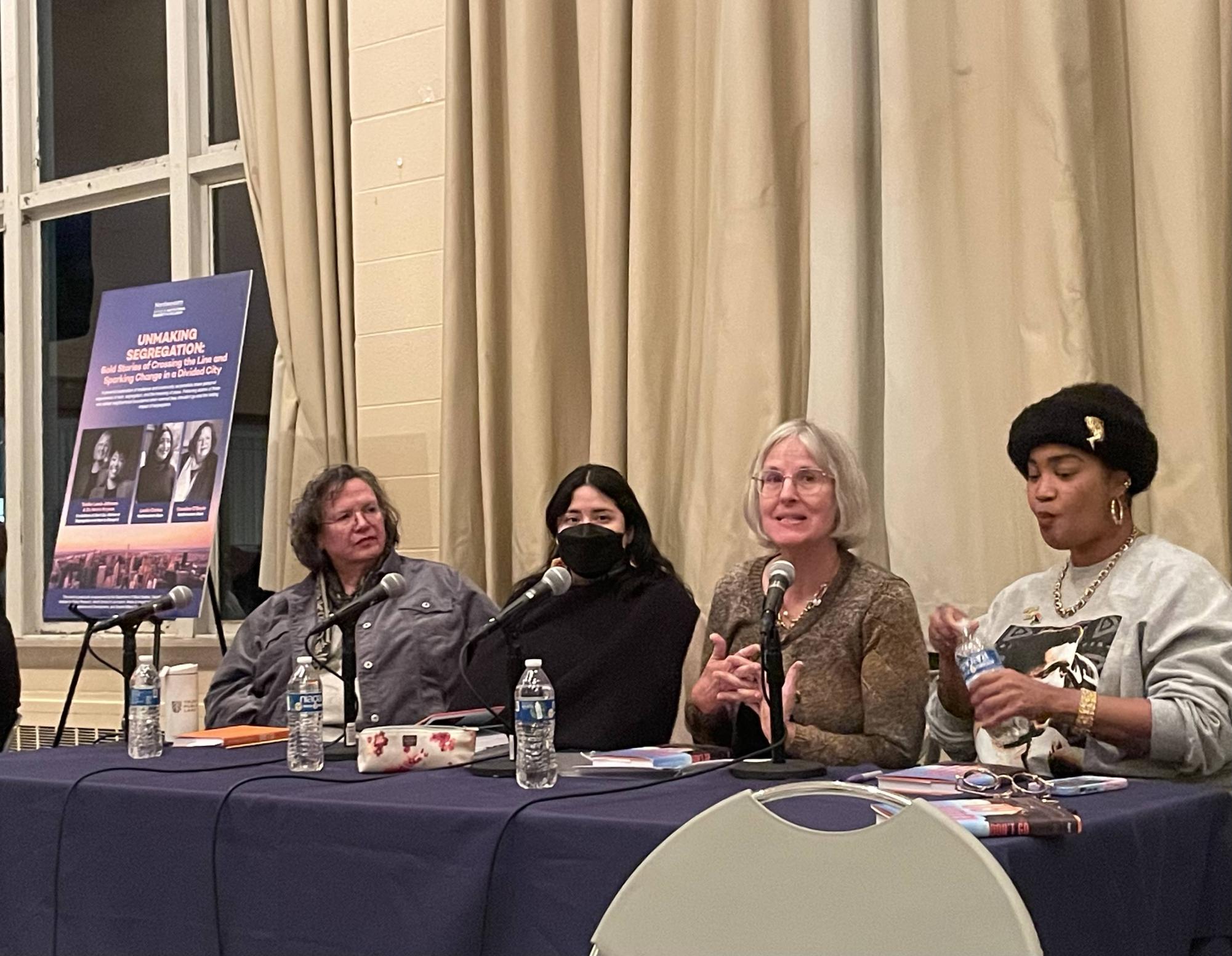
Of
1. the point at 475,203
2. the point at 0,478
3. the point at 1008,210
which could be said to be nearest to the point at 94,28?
the point at 0,478

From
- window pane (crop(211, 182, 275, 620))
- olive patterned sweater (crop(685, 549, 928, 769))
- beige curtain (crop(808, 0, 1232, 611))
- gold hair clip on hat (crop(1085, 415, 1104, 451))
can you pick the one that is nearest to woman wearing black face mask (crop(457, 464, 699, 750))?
olive patterned sweater (crop(685, 549, 928, 769))

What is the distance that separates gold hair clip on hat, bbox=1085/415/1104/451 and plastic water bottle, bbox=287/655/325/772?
4.63 feet

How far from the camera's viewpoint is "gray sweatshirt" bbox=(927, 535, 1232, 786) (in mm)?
2295

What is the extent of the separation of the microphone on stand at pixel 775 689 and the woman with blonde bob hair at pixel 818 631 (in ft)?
0.40

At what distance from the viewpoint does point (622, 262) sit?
12.5ft

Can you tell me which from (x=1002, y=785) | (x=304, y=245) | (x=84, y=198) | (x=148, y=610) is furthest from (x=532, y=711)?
(x=84, y=198)

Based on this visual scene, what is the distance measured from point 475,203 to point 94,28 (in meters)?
2.50

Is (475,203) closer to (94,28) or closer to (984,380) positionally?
(984,380)

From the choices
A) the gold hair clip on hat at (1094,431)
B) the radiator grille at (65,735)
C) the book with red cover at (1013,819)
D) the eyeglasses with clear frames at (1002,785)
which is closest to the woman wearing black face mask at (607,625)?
the gold hair clip on hat at (1094,431)

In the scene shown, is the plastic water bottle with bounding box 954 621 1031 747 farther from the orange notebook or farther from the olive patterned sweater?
the orange notebook

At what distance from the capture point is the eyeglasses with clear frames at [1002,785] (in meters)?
2.04

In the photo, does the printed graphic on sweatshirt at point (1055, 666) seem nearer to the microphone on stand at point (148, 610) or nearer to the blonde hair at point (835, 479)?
the blonde hair at point (835, 479)

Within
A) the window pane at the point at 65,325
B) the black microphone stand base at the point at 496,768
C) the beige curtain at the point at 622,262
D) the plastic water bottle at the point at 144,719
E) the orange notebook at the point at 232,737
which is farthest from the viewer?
the window pane at the point at 65,325

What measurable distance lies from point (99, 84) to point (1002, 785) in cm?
480
